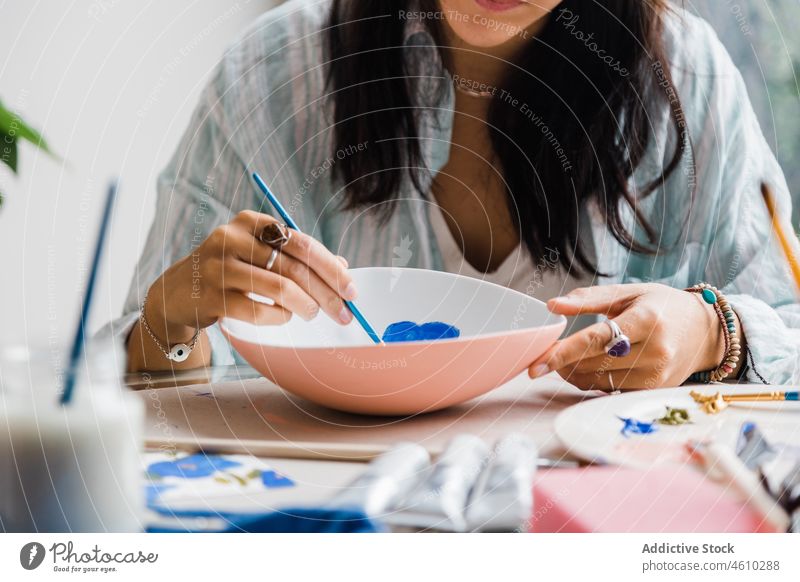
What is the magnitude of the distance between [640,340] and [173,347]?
27 cm

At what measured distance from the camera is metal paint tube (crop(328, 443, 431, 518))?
0.33 m

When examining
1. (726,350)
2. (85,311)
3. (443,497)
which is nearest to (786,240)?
(726,350)

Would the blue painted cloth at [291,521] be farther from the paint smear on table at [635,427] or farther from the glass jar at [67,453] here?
the paint smear on table at [635,427]

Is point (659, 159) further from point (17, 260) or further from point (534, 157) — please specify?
point (17, 260)

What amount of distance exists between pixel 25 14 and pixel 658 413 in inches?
16.1

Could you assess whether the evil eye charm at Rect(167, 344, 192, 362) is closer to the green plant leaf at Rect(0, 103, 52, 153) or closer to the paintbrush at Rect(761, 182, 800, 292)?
the green plant leaf at Rect(0, 103, 52, 153)

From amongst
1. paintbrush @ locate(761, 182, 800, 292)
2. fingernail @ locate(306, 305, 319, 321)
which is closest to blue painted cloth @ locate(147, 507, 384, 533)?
fingernail @ locate(306, 305, 319, 321)

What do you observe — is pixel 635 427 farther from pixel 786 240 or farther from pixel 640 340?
pixel 786 240

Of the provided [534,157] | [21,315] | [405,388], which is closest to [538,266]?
[534,157]

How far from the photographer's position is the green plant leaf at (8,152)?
433mm

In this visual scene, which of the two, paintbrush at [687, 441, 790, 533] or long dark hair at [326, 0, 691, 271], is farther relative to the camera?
long dark hair at [326, 0, 691, 271]

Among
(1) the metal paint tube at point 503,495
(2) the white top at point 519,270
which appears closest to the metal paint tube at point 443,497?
(1) the metal paint tube at point 503,495

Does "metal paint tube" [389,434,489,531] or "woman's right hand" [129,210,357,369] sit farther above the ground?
"woman's right hand" [129,210,357,369]

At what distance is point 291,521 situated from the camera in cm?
33
